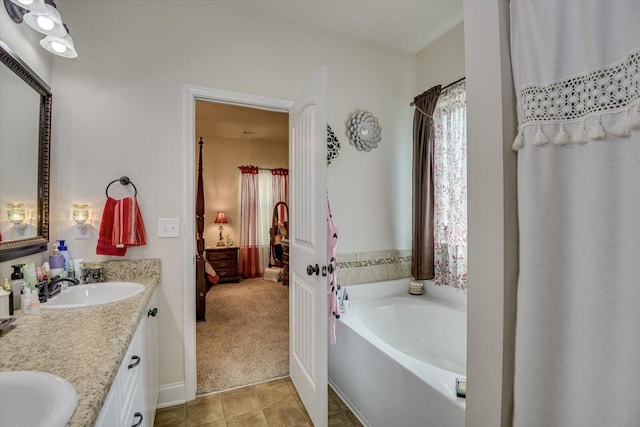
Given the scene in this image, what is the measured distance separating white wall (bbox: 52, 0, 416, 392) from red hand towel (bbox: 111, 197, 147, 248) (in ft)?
0.27

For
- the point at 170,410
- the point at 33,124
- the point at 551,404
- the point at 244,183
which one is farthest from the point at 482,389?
the point at 244,183

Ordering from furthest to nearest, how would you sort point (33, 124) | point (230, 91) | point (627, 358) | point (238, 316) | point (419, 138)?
1. point (238, 316)
2. point (419, 138)
3. point (230, 91)
4. point (33, 124)
5. point (627, 358)

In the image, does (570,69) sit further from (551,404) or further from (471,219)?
(551,404)

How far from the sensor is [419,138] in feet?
8.29

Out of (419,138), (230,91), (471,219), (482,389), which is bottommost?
(482,389)

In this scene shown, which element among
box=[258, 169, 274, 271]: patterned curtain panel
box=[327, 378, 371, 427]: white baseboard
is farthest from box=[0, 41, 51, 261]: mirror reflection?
box=[258, 169, 274, 271]: patterned curtain panel

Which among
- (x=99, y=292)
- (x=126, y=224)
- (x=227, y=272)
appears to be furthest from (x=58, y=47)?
(x=227, y=272)

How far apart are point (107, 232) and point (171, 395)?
46.2 inches

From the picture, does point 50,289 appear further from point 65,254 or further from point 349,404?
point 349,404

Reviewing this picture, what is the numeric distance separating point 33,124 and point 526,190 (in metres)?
2.26

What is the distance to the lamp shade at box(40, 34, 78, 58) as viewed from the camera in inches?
58.8

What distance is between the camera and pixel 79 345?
920 mm

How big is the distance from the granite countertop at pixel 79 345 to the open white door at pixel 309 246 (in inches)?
35.9

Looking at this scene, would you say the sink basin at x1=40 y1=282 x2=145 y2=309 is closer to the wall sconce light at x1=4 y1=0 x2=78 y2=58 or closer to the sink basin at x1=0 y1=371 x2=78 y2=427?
the sink basin at x1=0 y1=371 x2=78 y2=427
